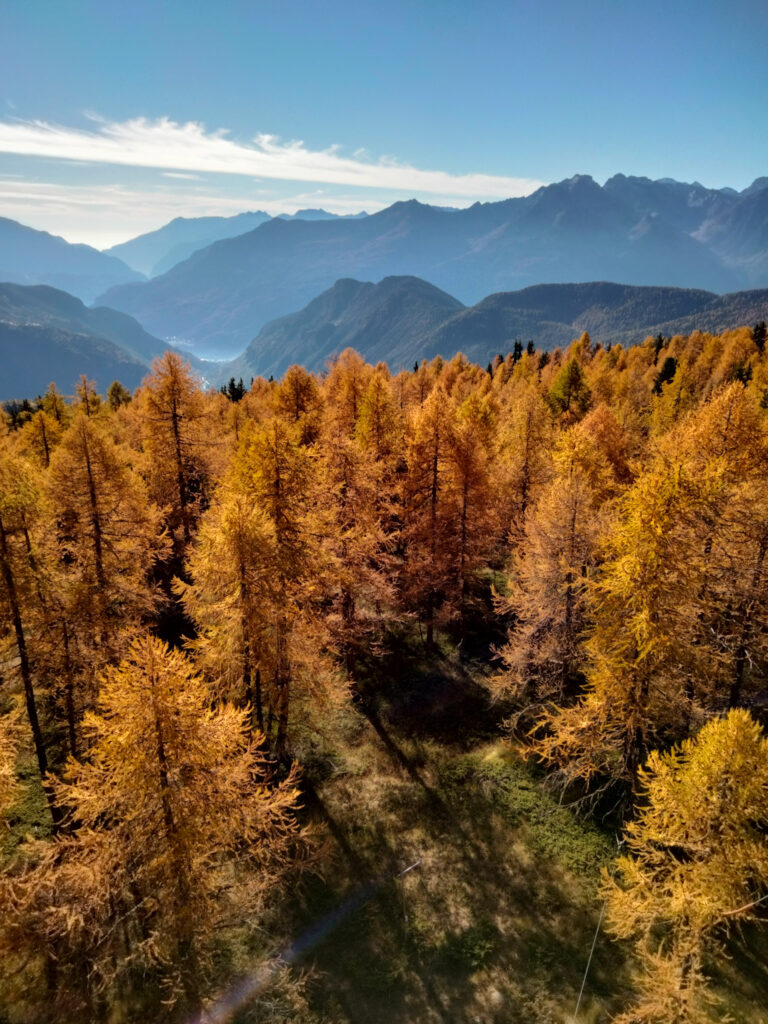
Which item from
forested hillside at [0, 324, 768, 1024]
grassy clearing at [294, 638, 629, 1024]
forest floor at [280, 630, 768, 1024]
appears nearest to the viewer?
forested hillside at [0, 324, 768, 1024]

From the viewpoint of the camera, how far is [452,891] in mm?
16531

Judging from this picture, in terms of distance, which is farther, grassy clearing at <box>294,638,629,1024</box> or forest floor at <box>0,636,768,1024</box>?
grassy clearing at <box>294,638,629,1024</box>

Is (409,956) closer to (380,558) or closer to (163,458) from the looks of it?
(380,558)

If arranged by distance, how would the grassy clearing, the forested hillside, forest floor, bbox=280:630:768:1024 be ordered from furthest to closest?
the grassy clearing → forest floor, bbox=280:630:768:1024 → the forested hillside

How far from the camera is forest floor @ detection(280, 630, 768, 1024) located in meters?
13.6

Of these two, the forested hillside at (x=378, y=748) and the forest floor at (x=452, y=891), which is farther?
the forest floor at (x=452, y=891)

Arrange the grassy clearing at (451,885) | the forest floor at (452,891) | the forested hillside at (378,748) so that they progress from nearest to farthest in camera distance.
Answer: the forested hillside at (378,748), the forest floor at (452,891), the grassy clearing at (451,885)

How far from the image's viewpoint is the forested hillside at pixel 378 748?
1126 centimetres

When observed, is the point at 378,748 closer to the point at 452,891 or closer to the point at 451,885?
the point at 451,885

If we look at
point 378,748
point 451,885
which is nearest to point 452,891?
point 451,885

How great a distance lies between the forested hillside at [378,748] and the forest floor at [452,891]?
3.2 inches

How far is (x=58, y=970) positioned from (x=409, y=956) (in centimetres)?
980

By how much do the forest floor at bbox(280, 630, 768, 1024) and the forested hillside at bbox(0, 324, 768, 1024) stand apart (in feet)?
0.27

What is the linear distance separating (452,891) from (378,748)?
6.83 metres
